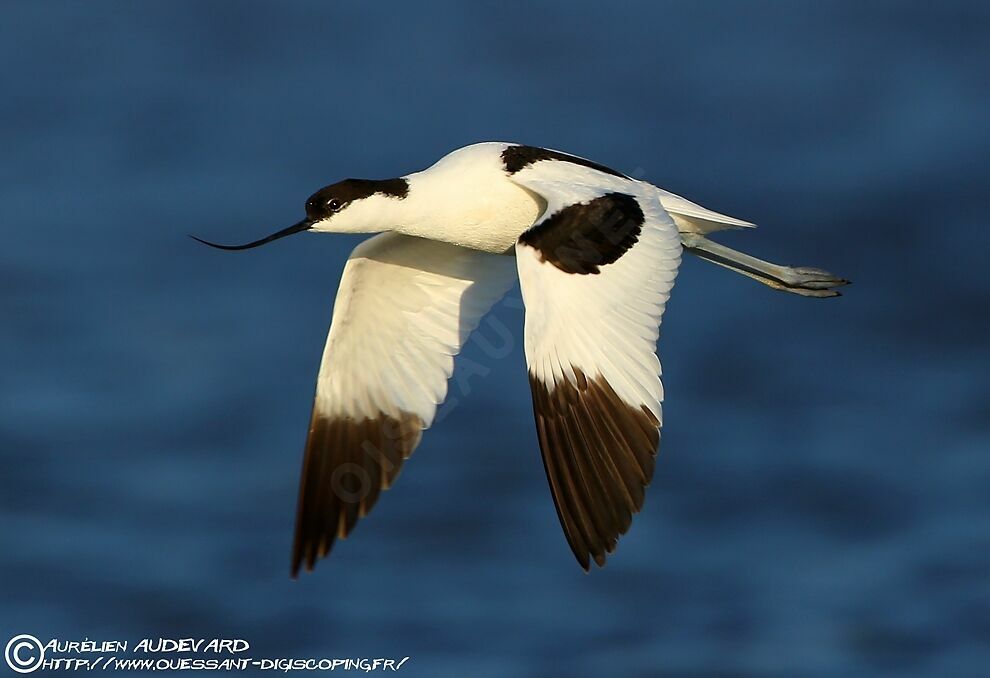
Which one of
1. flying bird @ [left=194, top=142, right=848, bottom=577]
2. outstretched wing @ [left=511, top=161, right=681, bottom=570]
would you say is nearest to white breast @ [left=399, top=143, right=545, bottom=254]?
flying bird @ [left=194, top=142, right=848, bottom=577]

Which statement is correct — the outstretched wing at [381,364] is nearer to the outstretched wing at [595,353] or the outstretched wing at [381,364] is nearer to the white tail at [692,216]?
the white tail at [692,216]

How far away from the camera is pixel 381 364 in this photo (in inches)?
418

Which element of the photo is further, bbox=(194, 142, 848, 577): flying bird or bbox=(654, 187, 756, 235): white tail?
bbox=(654, 187, 756, 235): white tail

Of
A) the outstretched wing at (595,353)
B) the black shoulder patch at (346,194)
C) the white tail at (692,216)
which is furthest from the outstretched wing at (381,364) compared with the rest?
the outstretched wing at (595,353)

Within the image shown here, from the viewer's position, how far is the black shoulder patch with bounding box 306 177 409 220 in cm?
982

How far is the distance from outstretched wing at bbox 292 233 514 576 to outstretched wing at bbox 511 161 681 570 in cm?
173

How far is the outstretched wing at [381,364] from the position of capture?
10.4 metres

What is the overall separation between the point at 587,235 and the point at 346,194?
1.55 meters

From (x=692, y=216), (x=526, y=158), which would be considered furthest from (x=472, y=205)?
(x=692, y=216)

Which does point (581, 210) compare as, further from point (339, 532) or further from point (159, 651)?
point (159, 651)

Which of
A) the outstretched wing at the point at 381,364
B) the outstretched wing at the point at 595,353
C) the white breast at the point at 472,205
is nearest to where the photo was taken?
the outstretched wing at the point at 595,353

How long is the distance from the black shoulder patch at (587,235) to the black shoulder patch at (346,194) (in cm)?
121

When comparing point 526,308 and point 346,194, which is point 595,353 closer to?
point 526,308

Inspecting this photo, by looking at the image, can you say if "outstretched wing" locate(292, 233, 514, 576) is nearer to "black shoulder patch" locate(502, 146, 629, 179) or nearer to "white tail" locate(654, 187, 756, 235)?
"black shoulder patch" locate(502, 146, 629, 179)
